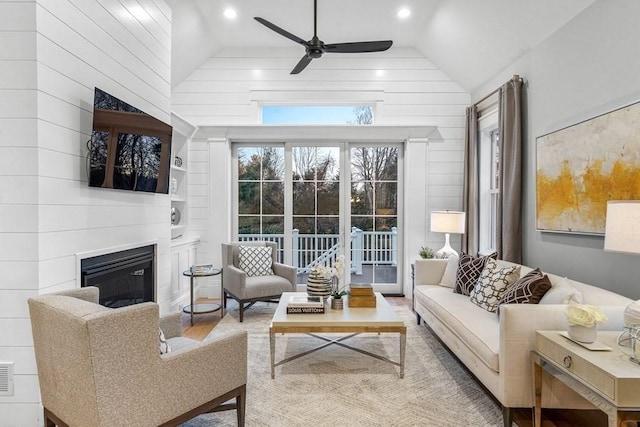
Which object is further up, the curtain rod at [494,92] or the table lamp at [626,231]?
the curtain rod at [494,92]

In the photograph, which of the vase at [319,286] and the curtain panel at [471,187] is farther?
the curtain panel at [471,187]

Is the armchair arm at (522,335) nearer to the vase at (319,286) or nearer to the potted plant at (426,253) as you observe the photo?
the vase at (319,286)

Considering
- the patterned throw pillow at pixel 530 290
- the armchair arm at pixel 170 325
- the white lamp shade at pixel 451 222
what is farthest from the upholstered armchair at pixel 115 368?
the white lamp shade at pixel 451 222

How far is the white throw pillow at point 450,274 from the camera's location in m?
3.93

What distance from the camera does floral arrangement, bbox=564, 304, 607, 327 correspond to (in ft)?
5.80

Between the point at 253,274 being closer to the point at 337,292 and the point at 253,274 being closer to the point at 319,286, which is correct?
the point at 319,286

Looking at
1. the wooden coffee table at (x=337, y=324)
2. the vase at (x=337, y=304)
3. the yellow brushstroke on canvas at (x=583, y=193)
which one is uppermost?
the yellow brushstroke on canvas at (x=583, y=193)

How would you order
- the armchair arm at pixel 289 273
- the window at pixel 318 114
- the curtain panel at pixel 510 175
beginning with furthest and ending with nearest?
the window at pixel 318 114 → the armchair arm at pixel 289 273 → the curtain panel at pixel 510 175

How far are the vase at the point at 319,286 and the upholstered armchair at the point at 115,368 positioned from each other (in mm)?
1384

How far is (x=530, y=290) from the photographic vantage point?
2.57 m

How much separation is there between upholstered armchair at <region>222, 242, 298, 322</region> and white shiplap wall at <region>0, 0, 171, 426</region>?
171 centimetres

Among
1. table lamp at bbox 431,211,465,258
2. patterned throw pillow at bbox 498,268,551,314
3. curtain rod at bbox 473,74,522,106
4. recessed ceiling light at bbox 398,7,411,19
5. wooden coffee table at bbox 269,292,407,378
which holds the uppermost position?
recessed ceiling light at bbox 398,7,411,19

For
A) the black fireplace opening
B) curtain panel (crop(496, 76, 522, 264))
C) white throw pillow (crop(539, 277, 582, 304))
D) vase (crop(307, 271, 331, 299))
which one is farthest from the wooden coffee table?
curtain panel (crop(496, 76, 522, 264))

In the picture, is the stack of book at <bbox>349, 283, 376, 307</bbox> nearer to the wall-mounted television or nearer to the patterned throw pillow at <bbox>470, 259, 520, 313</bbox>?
the patterned throw pillow at <bbox>470, 259, 520, 313</bbox>
